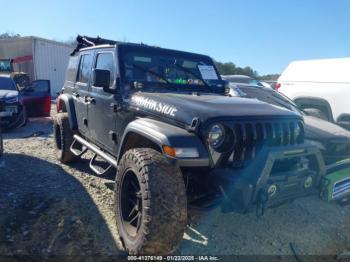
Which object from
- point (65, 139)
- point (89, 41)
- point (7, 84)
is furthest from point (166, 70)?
point (7, 84)

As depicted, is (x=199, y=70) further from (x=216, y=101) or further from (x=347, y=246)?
(x=347, y=246)

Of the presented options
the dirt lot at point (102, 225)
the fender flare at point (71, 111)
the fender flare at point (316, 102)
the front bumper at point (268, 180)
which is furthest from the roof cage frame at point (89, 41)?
the fender flare at point (316, 102)

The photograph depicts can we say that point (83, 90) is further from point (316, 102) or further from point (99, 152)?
point (316, 102)

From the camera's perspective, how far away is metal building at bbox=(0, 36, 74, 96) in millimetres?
20422

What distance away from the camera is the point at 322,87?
22.6 ft

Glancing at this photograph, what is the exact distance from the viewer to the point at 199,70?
14.0 ft

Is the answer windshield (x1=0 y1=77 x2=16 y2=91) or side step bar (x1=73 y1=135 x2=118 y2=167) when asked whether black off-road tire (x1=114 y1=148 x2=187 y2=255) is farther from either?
windshield (x1=0 y1=77 x2=16 y2=91)

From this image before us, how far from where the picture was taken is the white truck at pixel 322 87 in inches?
258

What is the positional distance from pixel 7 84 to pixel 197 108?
8.41 m

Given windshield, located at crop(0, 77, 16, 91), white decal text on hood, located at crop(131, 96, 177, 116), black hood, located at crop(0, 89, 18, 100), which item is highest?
white decal text on hood, located at crop(131, 96, 177, 116)

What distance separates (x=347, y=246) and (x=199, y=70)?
102 inches

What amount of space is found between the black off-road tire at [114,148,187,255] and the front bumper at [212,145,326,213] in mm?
392

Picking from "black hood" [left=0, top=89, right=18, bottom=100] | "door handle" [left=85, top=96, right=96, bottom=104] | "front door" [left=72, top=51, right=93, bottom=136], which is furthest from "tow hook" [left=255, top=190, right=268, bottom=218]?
"black hood" [left=0, top=89, right=18, bottom=100]

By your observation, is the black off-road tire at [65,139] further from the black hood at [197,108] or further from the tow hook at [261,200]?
the tow hook at [261,200]
